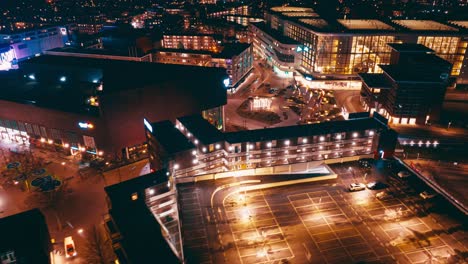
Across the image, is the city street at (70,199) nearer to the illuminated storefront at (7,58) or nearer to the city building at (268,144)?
the city building at (268,144)

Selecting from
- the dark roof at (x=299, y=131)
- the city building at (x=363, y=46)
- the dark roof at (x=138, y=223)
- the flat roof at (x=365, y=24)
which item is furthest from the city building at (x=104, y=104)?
the flat roof at (x=365, y=24)

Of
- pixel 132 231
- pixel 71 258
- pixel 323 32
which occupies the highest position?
pixel 323 32

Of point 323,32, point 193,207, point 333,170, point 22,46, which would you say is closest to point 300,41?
point 323,32

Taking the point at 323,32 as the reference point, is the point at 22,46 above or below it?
below

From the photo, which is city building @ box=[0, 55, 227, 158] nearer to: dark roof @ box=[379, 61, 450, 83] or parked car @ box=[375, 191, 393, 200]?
parked car @ box=[375, 191, 393, 200]

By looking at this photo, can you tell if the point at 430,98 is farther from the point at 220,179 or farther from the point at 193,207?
the point at 193,207

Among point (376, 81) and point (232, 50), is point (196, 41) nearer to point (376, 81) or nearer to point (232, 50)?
point (232, 50)

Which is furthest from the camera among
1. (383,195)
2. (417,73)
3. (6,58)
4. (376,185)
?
(6,58)

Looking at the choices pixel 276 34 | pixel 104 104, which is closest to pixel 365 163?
pixel 104 104
